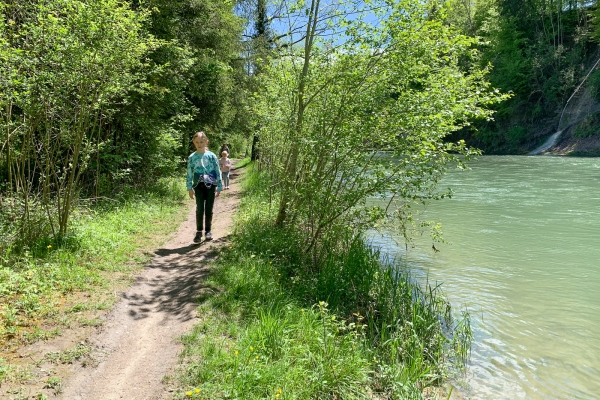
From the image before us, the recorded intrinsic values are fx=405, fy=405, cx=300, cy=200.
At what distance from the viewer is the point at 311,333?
4172 mm

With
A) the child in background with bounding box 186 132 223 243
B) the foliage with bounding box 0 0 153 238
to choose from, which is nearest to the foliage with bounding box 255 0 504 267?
the child in background with bounding box 186 132 223 243

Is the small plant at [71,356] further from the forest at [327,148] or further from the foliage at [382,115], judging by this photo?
the foliage at [382,115]

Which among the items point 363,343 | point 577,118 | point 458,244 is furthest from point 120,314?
point 577,118

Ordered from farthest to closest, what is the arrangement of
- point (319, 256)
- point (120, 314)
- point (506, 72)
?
point (506, 72) < point (319, 256) < point (120, 314)

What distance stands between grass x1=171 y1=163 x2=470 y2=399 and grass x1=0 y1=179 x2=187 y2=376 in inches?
49.8

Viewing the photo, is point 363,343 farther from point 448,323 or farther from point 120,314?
point 120,314

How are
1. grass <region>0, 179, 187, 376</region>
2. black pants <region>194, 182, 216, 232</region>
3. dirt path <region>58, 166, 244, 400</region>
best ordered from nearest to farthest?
1. dirt path <region>58, 166, 244, 400</region>
2. grass <region>0, 179, 187, 376</region>
3. black pants <region>194, 182, 216, 232</region>

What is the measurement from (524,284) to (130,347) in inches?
253

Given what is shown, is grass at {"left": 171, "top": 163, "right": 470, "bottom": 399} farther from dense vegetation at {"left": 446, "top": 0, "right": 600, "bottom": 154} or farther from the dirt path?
dense vegetation at {"left": 446, "top": 0, "right": 600, "bottom": 154}

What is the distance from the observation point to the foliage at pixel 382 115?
552 centimetres

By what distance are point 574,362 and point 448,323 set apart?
146 centimetres

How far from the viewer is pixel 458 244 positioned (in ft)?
31.8

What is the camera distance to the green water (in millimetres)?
4559

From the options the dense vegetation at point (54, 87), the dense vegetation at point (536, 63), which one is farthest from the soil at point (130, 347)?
the dense vegetation at point (536, 63)
